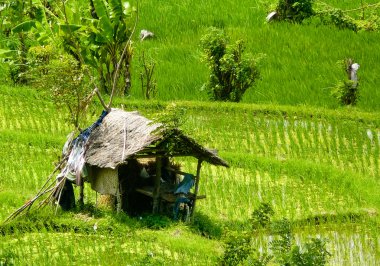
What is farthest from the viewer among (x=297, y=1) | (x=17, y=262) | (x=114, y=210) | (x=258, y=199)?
(x=297, y=1)

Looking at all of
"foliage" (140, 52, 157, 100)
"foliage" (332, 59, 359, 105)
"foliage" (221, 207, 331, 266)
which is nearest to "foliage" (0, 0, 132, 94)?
"foliage" (140, 52, 157, 100)

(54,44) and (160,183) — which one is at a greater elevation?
(54,44)

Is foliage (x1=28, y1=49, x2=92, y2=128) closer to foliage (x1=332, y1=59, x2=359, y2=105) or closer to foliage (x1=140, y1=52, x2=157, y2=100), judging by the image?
foliage (x1=140, y1=52, x2=157, y2=100)

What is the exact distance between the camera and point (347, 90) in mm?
14789

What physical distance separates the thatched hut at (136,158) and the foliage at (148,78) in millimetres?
4576

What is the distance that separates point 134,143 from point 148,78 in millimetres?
5606

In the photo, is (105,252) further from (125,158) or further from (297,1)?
(297,1)

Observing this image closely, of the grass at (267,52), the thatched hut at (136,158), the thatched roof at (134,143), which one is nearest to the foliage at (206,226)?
the thatched hut at (136,158)

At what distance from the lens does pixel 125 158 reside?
9.97m

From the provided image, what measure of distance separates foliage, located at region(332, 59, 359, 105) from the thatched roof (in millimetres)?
4800

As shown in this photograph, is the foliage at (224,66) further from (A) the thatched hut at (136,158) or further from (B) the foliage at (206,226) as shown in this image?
(B) the foliage at (206,226)

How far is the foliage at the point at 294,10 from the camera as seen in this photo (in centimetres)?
1767

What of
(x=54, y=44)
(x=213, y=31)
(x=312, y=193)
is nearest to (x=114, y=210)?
(x=312, y=193)

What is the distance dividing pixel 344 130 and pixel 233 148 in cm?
154
